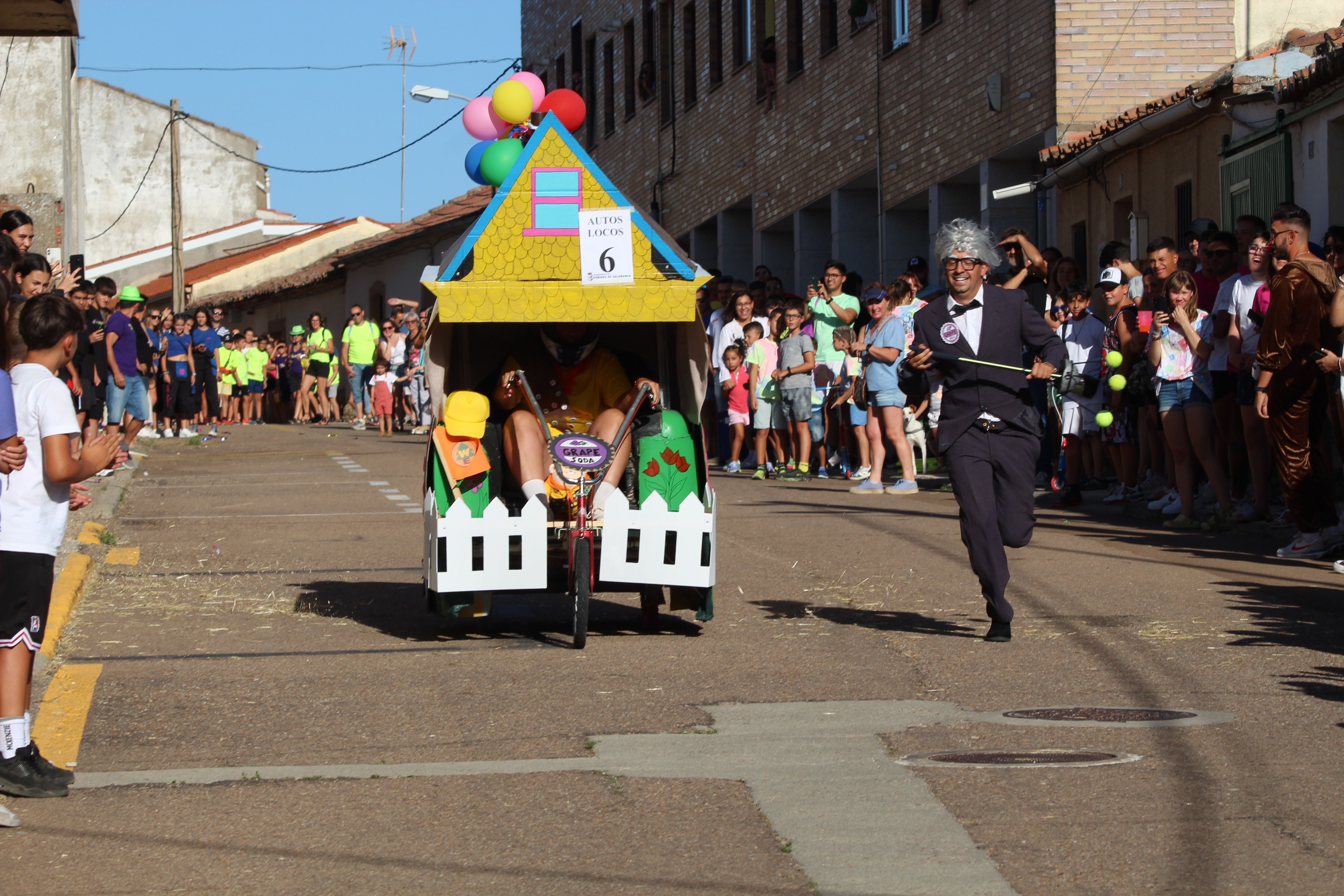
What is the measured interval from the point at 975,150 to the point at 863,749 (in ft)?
64.6

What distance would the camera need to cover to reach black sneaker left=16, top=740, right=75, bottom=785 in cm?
597

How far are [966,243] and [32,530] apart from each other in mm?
5092

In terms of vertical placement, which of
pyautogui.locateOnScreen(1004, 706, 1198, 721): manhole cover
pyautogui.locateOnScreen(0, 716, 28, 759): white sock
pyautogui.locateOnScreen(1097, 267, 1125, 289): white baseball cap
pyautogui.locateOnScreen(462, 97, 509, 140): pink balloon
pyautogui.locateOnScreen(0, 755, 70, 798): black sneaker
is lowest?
pyautogui.locateOnScreen(0, 755, 70, 798): black sneaker

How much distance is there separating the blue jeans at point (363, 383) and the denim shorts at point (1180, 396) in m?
21.9

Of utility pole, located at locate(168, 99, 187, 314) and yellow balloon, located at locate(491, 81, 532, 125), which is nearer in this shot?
yellow balloon, located at locate(491, 81, 532, 125)

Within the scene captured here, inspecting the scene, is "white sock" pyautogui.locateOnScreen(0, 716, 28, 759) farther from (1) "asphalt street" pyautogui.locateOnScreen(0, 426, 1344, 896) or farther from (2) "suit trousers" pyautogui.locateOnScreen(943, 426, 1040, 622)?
(2) "suit trousers" pyautogui.locateOnScreen(943, 426, 1040, 622)

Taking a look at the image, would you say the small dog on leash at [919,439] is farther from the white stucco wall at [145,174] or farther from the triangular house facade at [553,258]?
the white stucco wall at [145,174]

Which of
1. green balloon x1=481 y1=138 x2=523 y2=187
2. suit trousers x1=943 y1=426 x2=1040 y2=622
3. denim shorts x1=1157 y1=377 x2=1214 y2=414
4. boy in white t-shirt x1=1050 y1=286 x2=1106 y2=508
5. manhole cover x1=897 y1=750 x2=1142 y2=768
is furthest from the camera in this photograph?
boy in white t-shirt x1=1050 y1=286 x2=1106 y2=508

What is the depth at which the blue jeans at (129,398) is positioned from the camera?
21047 millimetres

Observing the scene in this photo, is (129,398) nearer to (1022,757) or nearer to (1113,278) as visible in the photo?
(1113,278)

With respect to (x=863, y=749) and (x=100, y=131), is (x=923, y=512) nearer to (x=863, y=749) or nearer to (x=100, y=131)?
(x=863, y=749)

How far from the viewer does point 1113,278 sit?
15336 millimetres

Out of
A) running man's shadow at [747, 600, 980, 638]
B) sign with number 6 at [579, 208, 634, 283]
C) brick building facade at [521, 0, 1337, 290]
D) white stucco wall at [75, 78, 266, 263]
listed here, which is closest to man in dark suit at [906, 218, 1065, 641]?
running man's shadow at [747, 600, 980, 638]

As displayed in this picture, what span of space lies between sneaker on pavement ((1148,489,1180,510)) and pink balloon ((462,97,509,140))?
637 cm
